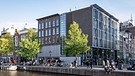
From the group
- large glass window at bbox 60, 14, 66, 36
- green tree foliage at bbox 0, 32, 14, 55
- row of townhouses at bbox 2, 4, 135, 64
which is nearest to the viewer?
row of townhouses at bbox 2, 4, 135, 64

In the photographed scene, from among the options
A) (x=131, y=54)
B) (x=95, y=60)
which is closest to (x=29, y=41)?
(x=95, y=60)

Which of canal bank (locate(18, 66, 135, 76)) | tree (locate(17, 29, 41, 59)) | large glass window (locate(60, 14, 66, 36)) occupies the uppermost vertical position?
large glass window (locate(60, 14, 66, 36))

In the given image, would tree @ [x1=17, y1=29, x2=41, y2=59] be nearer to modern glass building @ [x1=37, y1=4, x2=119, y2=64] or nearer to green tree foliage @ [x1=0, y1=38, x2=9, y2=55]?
modern glass building @ [x1=37, y1=4, x2=119, y2=64]

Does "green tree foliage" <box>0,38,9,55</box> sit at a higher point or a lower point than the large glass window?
lower

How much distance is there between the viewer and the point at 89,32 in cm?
6512

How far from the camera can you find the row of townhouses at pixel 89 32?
65500 millimetres

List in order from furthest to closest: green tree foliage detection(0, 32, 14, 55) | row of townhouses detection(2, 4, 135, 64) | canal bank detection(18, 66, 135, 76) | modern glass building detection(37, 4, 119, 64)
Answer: green tree foliage detection(0, 32, 14, 55), row of townhouses detection(2, 4, 135, 64), modern glass building detection(37, 4, 119, 64), canal bank detection(18, 66, 135, 76)

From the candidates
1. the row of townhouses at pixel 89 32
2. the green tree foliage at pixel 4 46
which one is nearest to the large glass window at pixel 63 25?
the row of townhouses at pixel 89 32

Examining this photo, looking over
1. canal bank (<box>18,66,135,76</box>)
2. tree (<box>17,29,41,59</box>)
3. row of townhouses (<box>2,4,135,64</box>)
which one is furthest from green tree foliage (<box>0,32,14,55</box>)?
canal bank (<box>18,66,135,76</box>)

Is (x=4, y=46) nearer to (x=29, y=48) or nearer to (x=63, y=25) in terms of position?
(x=29, y=48)

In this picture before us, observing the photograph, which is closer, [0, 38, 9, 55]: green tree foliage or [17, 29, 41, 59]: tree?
[17, 29, 41, 59]: tree

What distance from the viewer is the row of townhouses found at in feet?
215

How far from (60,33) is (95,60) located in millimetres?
13965

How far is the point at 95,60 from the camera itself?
6638 centimetres
